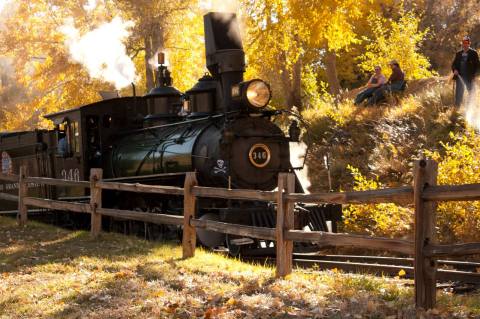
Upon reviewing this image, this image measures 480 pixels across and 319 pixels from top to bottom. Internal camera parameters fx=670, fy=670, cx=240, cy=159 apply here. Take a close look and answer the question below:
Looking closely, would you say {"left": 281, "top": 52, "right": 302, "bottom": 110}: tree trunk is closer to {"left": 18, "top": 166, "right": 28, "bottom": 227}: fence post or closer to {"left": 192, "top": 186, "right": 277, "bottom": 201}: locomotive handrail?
{"left": 18, "top": 166, "right": 28, "bottom": 227}: fence post

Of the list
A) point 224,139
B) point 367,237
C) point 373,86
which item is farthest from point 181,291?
point 373,86

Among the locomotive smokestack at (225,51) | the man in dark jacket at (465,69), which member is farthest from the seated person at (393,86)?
the locomotive smokestack at (225,51)

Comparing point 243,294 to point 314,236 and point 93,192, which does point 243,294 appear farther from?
point 93,192

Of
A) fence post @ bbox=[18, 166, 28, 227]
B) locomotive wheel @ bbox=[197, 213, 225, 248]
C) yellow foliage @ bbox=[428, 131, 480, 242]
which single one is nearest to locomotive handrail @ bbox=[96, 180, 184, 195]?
locomotive wheel @ bbox=[197, 213, 225, 248]

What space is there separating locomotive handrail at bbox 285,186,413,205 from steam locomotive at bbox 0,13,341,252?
10.3 ft

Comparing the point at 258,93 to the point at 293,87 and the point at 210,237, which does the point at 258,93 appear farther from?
the point at 293,87

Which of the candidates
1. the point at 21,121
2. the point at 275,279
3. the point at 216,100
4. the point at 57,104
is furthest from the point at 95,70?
the point at 275,279

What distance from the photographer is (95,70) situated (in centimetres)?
2762

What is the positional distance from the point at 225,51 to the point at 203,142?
168 cm

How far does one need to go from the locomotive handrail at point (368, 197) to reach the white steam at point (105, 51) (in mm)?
19062

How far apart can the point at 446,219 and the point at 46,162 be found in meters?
9.97

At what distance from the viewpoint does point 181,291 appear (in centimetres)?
702

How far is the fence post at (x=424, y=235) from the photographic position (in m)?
5.68

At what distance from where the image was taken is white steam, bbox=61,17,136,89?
25.4 meters
